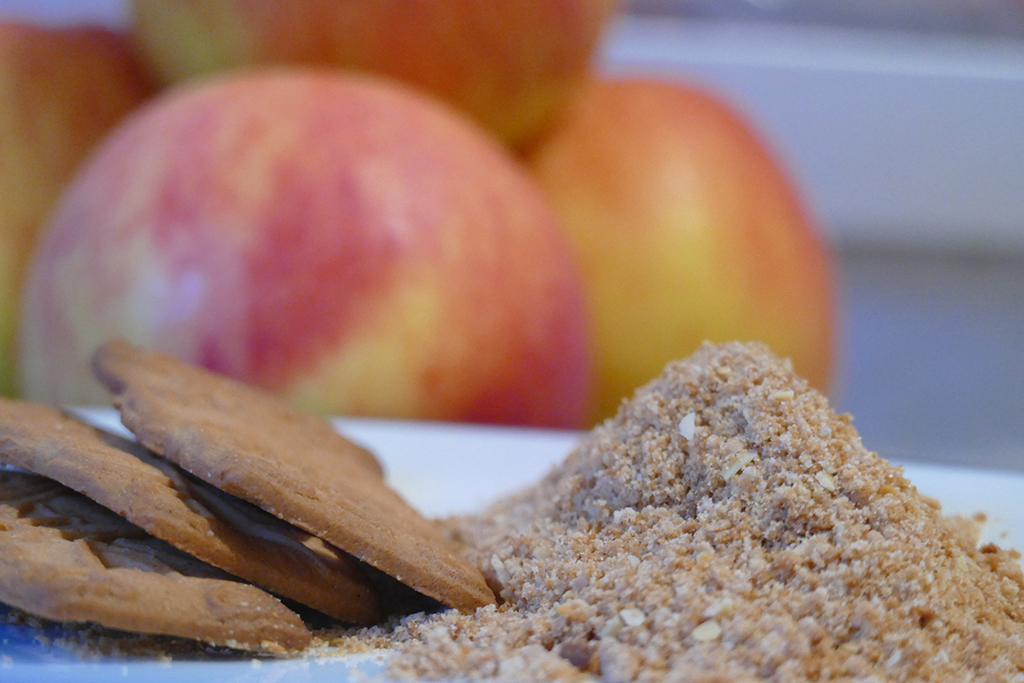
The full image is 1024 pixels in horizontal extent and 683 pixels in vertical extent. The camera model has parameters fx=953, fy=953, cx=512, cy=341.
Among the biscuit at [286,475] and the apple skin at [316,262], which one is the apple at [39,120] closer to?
the apple skin at [316,262]

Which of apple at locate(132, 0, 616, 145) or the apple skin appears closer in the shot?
the apple skin

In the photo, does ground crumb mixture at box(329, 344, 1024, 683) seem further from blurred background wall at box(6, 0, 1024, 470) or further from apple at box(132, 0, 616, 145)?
blurred background wall at box(6, 0, 1024, 470)

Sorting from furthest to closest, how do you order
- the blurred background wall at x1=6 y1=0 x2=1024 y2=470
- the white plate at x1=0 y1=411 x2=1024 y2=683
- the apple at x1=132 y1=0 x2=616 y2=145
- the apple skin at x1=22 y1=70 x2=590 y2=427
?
the blurred background wall at x1=6 y1=0 x2=1024 y2=470, the apple at x1=132 y1=0 x2=616 y2=145, the apple skin at x1=22 y1=70 x2=590 y2=427, the white plate at x1=0 y1=411 x2=1024 y2=683

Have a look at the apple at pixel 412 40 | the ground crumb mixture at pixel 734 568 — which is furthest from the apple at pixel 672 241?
the ground crumb mixture at pixel 734 568

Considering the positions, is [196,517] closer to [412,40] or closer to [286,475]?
[286,475]

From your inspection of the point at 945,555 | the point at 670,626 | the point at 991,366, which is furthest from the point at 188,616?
the point at 991,366

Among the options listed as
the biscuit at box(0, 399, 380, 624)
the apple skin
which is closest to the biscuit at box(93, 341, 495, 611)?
the biscuit at box(0, 399, 380, 624)

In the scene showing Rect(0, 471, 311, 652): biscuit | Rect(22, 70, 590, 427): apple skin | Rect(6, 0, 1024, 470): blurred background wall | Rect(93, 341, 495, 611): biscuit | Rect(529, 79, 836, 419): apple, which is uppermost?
Rect(6, 0, 1024, 470): blurred background wall
